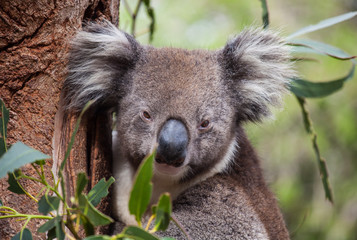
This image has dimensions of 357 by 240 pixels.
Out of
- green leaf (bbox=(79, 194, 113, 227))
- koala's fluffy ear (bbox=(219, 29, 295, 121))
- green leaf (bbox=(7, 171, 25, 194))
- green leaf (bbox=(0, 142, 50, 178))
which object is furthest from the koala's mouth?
green leaf (bbox=(0, 142, 50, 178))

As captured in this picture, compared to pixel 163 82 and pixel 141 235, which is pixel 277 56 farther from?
pixel 141 235

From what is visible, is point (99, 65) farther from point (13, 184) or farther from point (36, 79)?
point (13, 184)

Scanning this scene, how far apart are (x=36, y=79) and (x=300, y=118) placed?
18.7 feet

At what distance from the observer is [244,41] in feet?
10.2

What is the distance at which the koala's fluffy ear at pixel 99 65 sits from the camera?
2740 mm

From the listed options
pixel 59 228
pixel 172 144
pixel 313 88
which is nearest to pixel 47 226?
pixel 59 228

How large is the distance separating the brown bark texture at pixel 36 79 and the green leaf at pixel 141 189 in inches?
37.2

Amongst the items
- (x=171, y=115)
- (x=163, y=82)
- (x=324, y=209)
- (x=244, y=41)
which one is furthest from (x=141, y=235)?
(x=324, y=209)

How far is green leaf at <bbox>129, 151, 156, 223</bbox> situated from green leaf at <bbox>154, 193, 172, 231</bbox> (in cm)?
6

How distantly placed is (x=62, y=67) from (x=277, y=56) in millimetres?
1375

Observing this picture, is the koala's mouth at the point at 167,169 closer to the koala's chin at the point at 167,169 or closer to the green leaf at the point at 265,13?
the koala's chin at the point at 167,169

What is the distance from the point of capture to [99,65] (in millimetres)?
3010

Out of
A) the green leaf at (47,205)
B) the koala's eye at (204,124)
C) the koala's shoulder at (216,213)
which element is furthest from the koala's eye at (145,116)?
the green leaf at (47,205)

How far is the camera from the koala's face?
2.75 m
